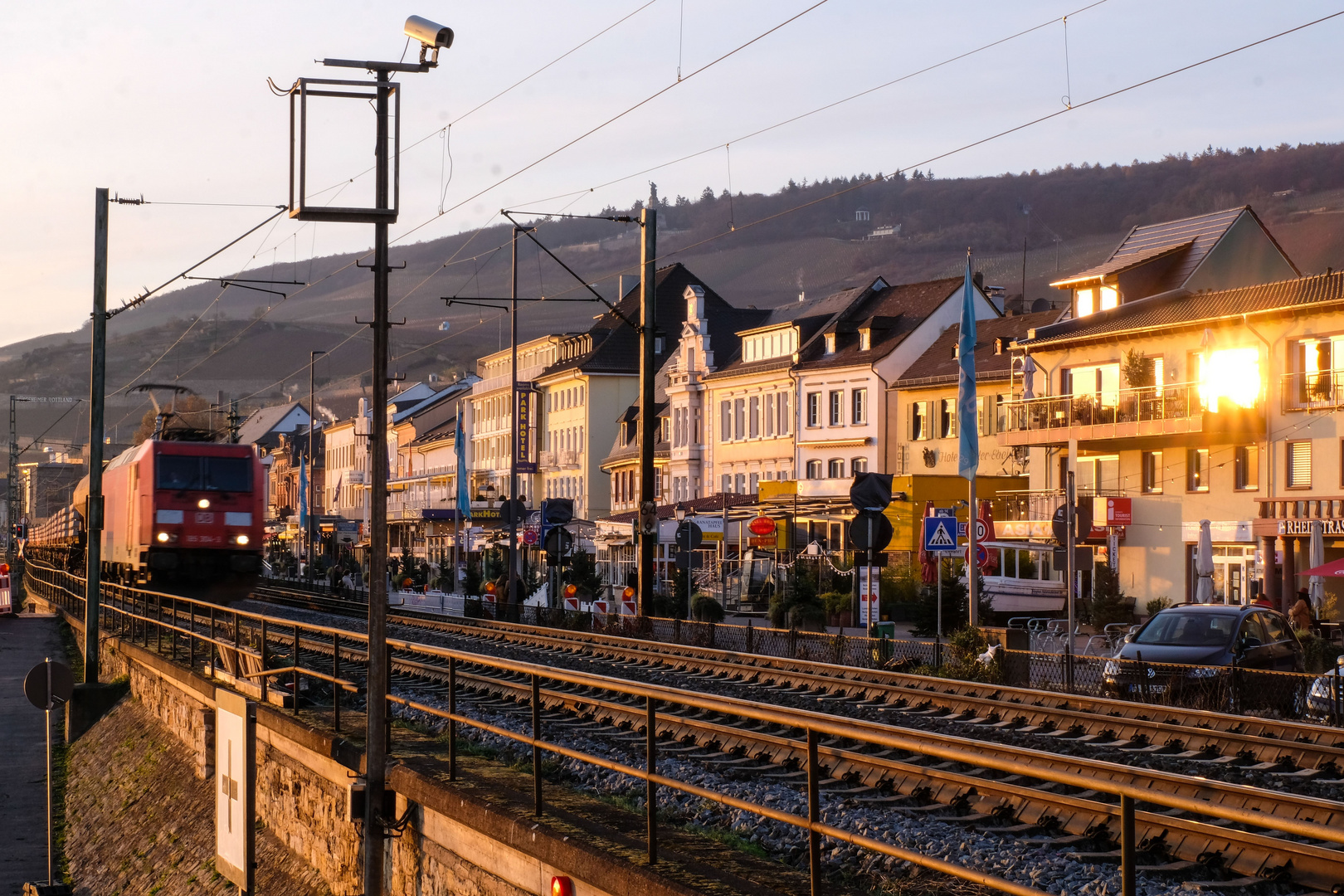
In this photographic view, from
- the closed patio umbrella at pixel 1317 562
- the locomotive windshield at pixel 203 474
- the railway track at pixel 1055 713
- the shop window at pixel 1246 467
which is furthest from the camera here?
the shop window at pixel 1246 467

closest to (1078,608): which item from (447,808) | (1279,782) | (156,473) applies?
(156,473)

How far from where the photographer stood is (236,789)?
13.3 m

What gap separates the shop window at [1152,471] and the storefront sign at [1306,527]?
6.11 m

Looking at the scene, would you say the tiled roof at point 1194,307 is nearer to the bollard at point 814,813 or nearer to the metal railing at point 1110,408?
the metal railing at point 1110,408

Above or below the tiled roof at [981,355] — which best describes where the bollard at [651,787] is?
below

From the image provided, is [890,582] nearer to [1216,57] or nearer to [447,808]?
[1216,57]

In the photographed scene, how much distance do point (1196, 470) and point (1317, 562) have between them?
33.6 feet

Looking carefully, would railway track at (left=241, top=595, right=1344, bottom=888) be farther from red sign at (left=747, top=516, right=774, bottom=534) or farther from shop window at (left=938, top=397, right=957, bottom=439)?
shop window at (left=938, top=397, right=957, bottom=439)

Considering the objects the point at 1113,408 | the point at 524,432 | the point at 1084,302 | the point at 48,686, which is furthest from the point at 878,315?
the point at 48,686

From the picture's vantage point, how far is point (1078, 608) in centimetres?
4547

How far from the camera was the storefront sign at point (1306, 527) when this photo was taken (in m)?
42.4

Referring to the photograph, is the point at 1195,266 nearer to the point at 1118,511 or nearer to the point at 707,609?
the point at 1118,511

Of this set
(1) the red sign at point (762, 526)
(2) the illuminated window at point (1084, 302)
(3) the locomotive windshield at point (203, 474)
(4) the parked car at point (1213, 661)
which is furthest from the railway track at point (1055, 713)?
(2) the illuminated window at point (1084, 302)

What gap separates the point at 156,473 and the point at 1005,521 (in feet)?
93.9
